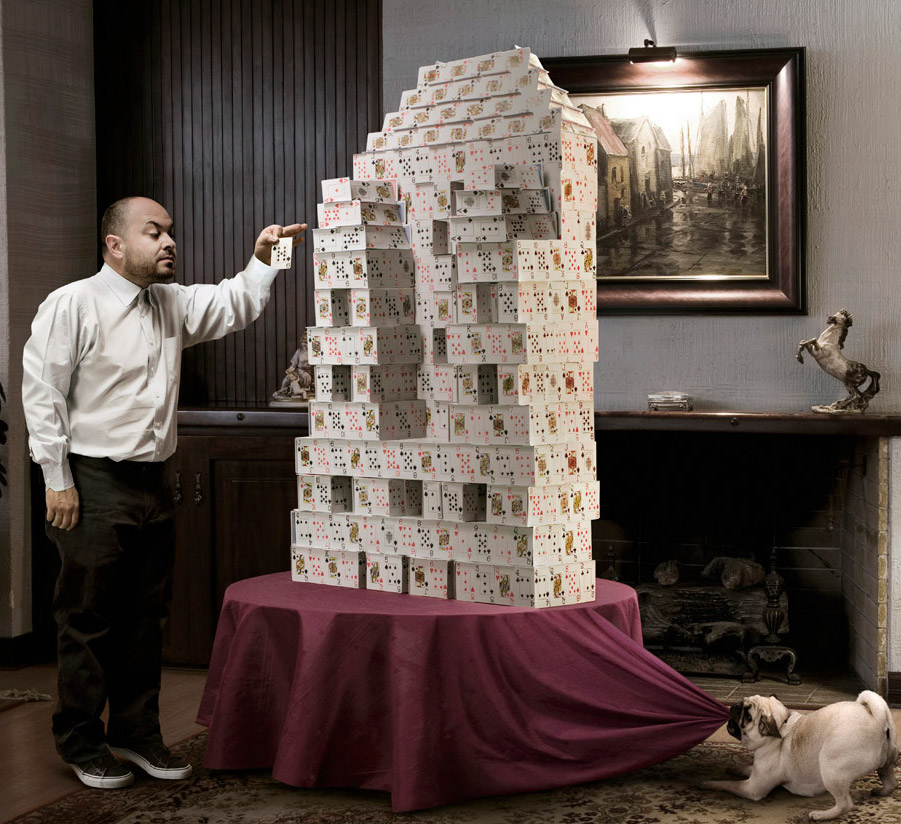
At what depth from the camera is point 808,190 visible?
4641mm

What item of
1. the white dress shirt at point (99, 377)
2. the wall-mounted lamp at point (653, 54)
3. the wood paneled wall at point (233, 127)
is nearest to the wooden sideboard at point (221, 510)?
the wood paneled wall at point (233, 127)

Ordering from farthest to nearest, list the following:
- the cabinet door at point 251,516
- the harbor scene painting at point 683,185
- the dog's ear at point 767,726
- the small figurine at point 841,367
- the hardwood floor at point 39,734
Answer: the cabinet door at point 251,516 → the harbor scene painting at point 683,185 → the small figurine at point 841,367 → the hardwood floor at point 39,734 → the dog's ear at point 767,726

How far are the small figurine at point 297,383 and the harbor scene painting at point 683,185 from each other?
53.1 inches

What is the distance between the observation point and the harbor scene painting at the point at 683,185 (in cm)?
469

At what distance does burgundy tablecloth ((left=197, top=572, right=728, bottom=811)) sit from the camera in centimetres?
319

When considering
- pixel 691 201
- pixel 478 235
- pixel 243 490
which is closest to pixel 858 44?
pixel 691 201

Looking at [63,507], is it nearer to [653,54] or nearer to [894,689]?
[653,54]

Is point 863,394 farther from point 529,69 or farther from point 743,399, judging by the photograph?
point 529,69

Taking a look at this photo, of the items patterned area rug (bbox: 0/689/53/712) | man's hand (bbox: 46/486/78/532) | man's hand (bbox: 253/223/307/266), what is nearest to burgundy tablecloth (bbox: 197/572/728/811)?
man's hand (bbox: 46/486/78/532)

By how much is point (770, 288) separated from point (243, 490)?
2.26 metres

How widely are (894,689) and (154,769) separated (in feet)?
8.62

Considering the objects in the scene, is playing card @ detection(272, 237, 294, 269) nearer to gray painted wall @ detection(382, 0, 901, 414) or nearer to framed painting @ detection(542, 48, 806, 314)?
framed painting @ detection(542, 48, 806, 314)

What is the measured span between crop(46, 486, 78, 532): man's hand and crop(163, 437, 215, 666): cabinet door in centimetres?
152

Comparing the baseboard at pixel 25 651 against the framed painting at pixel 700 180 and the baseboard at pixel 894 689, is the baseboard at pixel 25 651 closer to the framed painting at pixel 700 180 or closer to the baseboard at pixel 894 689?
the framed painting at pixel 700 180
